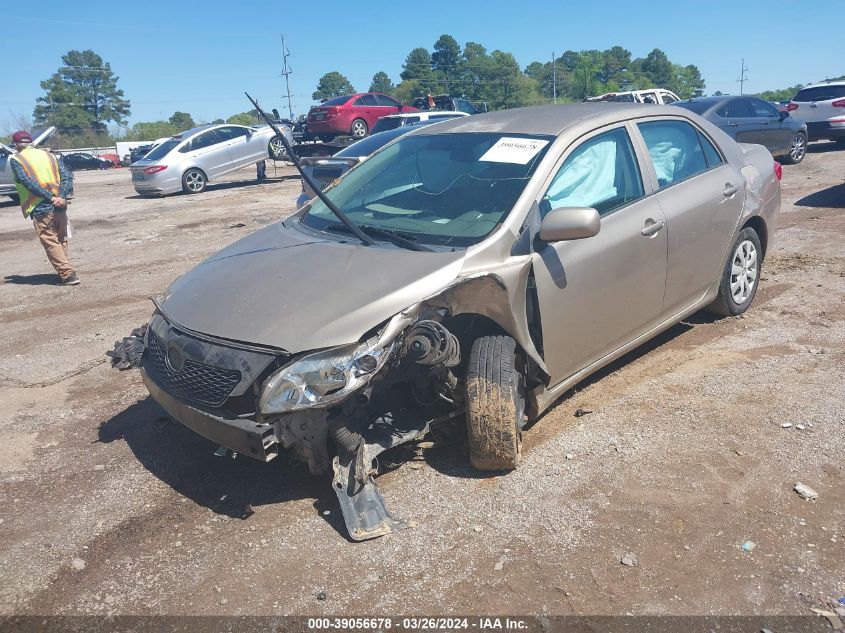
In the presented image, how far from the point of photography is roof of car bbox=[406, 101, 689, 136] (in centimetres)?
426

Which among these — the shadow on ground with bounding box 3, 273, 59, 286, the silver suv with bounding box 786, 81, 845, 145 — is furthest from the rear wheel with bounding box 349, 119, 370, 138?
the shadow on ground with bounding box 3, 273, 59, 286

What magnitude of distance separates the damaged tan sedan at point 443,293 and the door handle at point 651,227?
1 centimetres

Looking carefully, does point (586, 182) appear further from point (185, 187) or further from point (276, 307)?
point (185, 187)

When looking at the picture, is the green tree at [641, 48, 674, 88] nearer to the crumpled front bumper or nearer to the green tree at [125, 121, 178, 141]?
the green tree at [125, 121, 178, 141]

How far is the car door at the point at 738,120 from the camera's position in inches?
529

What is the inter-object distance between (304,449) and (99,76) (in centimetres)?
12307

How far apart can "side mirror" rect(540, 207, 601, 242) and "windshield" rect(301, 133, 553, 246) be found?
266 millimetres

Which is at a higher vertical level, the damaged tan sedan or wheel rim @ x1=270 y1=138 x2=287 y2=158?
wheel rim @ x1=270 y1=138 x2=287 y2=158

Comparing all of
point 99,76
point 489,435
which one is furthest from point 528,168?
point 99,76

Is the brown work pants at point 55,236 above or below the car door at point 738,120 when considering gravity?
below

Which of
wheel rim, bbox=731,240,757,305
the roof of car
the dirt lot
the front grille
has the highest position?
the roof of car

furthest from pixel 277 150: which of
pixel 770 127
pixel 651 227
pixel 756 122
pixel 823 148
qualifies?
pixel 823 148

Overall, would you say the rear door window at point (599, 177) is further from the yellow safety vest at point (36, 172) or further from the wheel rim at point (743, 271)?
the yellow safety vest at point (36, 172)

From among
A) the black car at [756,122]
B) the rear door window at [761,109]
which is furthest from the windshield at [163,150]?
the rear door window at [761,109]
